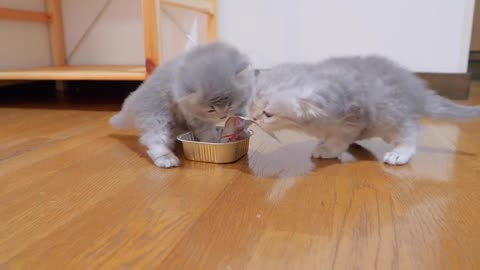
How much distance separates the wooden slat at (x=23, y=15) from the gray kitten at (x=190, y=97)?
1504 mm

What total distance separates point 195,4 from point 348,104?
133cm

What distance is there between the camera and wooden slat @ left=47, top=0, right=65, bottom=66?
103 inches

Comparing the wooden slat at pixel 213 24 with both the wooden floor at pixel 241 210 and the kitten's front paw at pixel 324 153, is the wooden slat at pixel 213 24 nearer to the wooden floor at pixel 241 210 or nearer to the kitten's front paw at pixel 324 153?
the wooden floor at pixel 241 210

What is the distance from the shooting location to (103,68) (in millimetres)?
2266

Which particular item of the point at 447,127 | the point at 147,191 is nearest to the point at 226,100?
the point at 147,191

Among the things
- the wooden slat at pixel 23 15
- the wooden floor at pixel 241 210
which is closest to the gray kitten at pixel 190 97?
the wooden floor at pixel 241 210

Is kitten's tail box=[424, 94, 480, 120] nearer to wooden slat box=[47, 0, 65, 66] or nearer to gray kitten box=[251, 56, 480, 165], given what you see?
gray kitten box=[251, 56, 480, 165]

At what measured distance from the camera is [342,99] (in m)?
1.03

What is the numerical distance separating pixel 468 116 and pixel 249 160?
678mm

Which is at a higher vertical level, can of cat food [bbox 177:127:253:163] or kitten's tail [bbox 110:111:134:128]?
kitten's tail [bbox 110:111:134:128]

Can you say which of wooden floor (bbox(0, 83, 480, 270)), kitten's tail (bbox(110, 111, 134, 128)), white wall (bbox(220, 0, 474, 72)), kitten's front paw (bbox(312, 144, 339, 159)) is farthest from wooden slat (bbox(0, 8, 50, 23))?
kitten's front paw (bbox(312, 144, 339, 159))

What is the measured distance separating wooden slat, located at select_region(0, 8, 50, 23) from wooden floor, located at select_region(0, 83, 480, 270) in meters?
1.34

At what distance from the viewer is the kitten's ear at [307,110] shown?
0.97 m

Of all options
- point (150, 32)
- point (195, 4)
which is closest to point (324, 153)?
point (150, 32)
